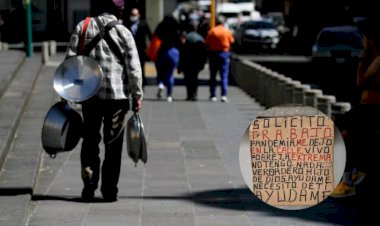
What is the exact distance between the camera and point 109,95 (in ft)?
32.4

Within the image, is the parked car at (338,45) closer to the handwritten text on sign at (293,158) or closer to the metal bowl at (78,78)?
the metal bowl at (78,78)

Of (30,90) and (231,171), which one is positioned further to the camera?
(30,90)

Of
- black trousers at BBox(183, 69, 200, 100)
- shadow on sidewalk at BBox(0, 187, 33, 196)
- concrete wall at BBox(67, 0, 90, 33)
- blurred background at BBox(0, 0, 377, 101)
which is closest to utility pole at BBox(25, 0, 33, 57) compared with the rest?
blurred background at BBox(0, 0, 377, 101)

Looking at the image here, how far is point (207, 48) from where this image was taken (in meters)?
21.3

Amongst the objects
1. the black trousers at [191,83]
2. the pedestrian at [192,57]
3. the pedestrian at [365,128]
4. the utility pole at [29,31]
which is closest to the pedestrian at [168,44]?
the pedestrian at [192,57]

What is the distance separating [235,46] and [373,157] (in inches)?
1904

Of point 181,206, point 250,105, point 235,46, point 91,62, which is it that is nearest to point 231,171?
point 181,206

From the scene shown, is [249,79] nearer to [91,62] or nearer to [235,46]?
[91,62]

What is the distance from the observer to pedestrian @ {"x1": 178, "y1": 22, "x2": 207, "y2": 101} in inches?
840

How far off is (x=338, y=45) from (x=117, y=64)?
2235 centimetres

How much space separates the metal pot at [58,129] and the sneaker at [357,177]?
2511 millimetres

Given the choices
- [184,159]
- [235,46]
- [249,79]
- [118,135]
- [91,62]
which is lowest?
[235,46]

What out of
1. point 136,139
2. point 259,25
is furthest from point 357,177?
point 259,25

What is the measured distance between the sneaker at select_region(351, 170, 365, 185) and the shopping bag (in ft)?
6.31
